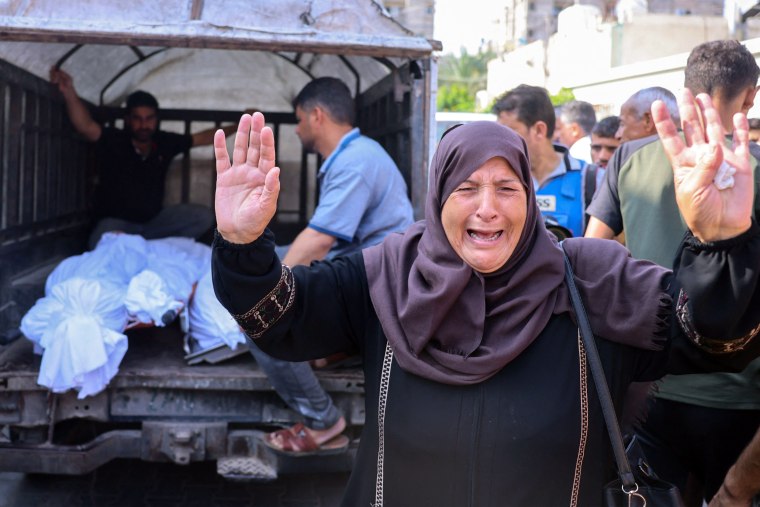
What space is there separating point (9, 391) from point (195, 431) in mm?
823

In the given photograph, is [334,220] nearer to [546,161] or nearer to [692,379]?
[546,161]

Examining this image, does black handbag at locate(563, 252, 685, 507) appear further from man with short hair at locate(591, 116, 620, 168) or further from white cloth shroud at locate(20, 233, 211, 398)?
man with short hair at locate(591, 116, 620, 168)

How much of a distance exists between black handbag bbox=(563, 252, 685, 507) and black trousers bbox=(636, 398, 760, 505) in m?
0.86

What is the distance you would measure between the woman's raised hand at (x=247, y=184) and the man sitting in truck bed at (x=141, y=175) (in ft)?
16.0

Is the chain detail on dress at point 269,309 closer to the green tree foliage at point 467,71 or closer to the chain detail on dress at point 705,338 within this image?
the chain detail on dress at point 705,338

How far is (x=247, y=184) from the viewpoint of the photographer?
2.08 m

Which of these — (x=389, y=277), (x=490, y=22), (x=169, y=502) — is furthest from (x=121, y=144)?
(x=490, y=22)

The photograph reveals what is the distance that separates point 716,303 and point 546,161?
2.84 meters

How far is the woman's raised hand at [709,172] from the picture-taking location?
1.81 metres

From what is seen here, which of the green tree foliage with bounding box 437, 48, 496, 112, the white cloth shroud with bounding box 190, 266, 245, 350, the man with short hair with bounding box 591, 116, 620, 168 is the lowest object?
the white cloth shroud with bounding box 190, 266, 245, 350

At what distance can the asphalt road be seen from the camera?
4.67 meters

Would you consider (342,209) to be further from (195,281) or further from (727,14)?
(727,14)

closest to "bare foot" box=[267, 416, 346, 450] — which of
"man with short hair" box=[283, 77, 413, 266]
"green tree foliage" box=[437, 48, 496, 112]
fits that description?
"man with short hair" box=[283, 77, 413, 266]

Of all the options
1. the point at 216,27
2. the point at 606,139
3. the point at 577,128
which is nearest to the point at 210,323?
the point at 216,27
